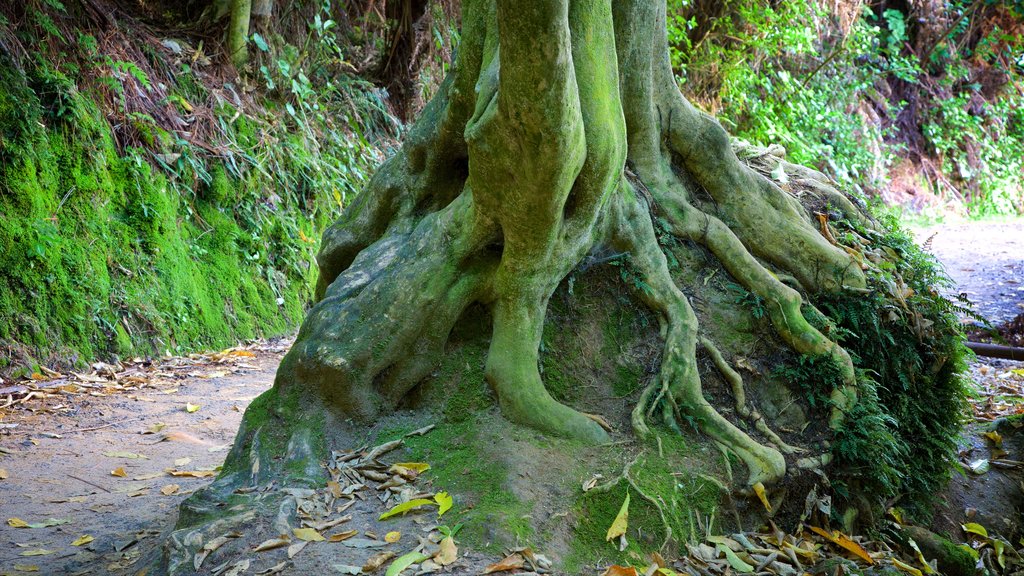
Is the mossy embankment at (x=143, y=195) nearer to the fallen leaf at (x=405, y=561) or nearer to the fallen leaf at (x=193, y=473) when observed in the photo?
the fallen leaf at (x=193, y=473)

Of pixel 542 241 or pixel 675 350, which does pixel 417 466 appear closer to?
pixel 542 241

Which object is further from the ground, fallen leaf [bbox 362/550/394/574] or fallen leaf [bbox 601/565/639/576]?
fallen leaf [bbox 362/550/394/574]

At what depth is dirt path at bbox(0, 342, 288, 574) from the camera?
3.60 meters

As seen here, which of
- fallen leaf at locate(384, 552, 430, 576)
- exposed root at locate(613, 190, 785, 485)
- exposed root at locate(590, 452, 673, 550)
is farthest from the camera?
exposed root at locate(613, 190, 785, 485)

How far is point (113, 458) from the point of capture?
4824mm

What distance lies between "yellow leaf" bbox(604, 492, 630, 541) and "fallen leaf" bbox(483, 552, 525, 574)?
1.57 feet

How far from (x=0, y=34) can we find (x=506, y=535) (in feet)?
20.2

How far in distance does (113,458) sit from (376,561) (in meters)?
2.71

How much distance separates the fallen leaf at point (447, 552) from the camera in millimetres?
2914

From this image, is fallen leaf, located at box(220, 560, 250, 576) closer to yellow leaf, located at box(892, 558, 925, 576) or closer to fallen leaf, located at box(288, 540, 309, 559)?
fallen leaf, located at box(288, 540, 309, 559)

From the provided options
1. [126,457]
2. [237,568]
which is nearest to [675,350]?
[237,568]

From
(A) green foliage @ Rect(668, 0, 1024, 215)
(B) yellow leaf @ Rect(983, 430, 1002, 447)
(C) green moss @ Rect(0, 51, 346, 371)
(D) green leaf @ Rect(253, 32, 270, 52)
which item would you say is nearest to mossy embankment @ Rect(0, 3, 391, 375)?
(C) green moss @ Rect(0, 51, 346, 371)

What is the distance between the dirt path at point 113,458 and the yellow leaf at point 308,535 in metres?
0.76

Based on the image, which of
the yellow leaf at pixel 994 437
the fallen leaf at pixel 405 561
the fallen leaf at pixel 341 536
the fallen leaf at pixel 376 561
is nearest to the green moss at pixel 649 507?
the fallen leaf at pixel 405 561
